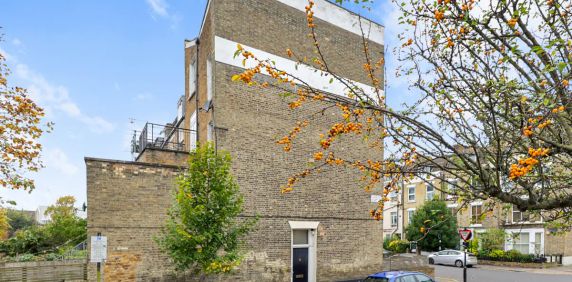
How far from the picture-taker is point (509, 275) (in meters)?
26.2

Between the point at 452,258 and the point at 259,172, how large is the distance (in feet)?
76.2

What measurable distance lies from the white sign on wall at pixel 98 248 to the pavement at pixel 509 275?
18.0 m

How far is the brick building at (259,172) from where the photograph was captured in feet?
40.5

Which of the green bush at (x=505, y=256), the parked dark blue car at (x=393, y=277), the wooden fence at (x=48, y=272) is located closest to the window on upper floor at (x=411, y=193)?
the green bush at (x=505, y=256)

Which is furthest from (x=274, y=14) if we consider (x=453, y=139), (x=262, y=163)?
(x=453, y=139)

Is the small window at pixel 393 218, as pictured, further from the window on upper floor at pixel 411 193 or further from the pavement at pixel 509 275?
the pavement at pixel 509 275

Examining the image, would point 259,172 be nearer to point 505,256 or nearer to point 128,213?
point 128,213

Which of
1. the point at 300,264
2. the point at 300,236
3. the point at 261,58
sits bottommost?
the point at 300,264

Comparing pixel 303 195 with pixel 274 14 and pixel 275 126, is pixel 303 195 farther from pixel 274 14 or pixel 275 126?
pixel 274 14

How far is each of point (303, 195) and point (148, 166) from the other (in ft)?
19.5

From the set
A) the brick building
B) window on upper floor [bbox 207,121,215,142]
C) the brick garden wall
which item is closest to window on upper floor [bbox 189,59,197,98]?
the brick building

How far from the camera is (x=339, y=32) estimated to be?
59.0 ft

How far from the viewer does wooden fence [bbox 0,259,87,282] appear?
40.7 ft

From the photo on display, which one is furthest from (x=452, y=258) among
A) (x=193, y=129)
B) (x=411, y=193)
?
(x=193, y=129)
